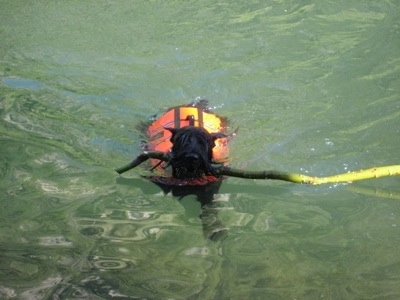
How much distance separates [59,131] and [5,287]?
2.56 metres

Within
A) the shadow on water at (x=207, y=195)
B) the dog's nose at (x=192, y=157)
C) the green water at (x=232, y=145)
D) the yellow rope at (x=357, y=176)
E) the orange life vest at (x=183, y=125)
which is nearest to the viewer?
the green water at (x=232, y=145)

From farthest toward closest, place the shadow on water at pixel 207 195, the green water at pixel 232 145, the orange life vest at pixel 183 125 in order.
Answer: the orange life vest at pixel 183 125
the shadow on water at pixel 207 195
the green water at pixel 232 145

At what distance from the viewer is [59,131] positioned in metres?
6.61

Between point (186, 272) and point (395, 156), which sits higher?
point (395, 156)

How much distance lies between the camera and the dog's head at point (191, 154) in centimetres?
461

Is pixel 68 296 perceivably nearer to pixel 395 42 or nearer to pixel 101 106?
pixel 101 106

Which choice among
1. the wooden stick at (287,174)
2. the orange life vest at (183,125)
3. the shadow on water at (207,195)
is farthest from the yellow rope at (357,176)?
the orange life vest at (183,125)

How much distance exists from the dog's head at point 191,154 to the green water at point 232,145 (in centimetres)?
45

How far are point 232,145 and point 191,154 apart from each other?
5.68 feet

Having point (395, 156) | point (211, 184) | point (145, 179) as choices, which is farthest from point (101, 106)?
point (395, 156)

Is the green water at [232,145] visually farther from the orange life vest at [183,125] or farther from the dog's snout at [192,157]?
the dog's snout at [192,157]

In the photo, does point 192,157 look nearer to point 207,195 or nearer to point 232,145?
point 207,195

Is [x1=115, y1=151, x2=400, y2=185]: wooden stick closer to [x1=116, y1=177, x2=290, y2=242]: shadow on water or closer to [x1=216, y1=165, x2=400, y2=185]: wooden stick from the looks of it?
[x1=216, y1=165, x2=400, y2=185]: wooden stick

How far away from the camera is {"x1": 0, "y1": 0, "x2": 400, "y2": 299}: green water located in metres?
4.41
